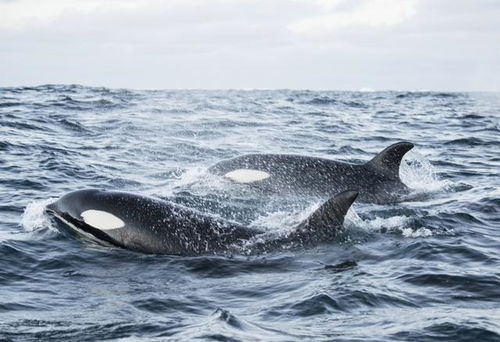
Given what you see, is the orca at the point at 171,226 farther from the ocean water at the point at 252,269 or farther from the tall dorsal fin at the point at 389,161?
the tall dorsal fin at the point at 389,161

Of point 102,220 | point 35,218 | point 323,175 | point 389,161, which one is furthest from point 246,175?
point 102,220

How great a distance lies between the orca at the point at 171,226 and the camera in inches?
333

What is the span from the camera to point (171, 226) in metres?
8.59

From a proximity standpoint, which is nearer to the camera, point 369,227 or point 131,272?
point 131,272

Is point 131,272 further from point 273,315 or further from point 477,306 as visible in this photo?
point 477,306

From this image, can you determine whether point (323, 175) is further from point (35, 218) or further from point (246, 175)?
point (35, 218)

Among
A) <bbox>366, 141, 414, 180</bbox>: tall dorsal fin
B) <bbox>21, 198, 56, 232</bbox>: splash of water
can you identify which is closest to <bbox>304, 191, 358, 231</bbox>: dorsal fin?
<bbox>21, 198, 56, 232</bbox>: splash of water

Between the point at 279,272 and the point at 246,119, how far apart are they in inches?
808

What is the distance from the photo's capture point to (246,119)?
28.2m

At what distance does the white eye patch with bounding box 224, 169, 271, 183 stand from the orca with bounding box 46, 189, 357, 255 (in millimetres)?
4031

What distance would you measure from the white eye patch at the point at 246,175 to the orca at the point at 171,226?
403 cm

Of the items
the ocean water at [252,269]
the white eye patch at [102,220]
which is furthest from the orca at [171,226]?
the ocean water at [252,269]

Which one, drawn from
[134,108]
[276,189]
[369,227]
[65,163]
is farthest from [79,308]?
[134,108]

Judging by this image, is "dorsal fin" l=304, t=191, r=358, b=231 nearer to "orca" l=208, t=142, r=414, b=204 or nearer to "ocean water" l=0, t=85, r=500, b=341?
"ocean water" l=0, t=85, r=500, b=341
